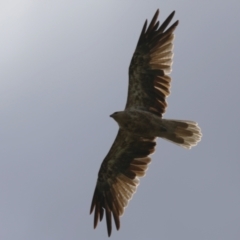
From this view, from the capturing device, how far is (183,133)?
42.9 ft

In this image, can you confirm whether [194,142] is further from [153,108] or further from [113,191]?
[113,191]

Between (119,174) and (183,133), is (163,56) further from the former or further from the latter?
(119,174)

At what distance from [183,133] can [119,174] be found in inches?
67.4

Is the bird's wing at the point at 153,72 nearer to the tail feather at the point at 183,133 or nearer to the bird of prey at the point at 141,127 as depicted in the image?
the bird of prey at the point at 141,127

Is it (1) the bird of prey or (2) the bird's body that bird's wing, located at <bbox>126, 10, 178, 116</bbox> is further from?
(2) the bird's body

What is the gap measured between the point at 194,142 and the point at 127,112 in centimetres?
133

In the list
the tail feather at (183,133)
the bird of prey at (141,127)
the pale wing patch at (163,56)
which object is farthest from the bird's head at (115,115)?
the pale wing patch at (163,56)

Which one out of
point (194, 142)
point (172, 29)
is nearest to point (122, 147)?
point (194, 142)

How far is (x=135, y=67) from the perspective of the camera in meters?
13.4

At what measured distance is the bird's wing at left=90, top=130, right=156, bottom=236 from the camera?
1367 cm

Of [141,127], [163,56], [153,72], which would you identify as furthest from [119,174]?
[163,56]

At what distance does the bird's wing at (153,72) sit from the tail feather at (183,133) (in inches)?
16.6

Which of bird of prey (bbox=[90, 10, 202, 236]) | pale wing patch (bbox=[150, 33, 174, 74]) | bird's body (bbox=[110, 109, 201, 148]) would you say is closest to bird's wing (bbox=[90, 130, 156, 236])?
bird of prey (bbox=[90, 10, 202, 236])

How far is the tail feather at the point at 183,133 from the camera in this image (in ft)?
42.8
